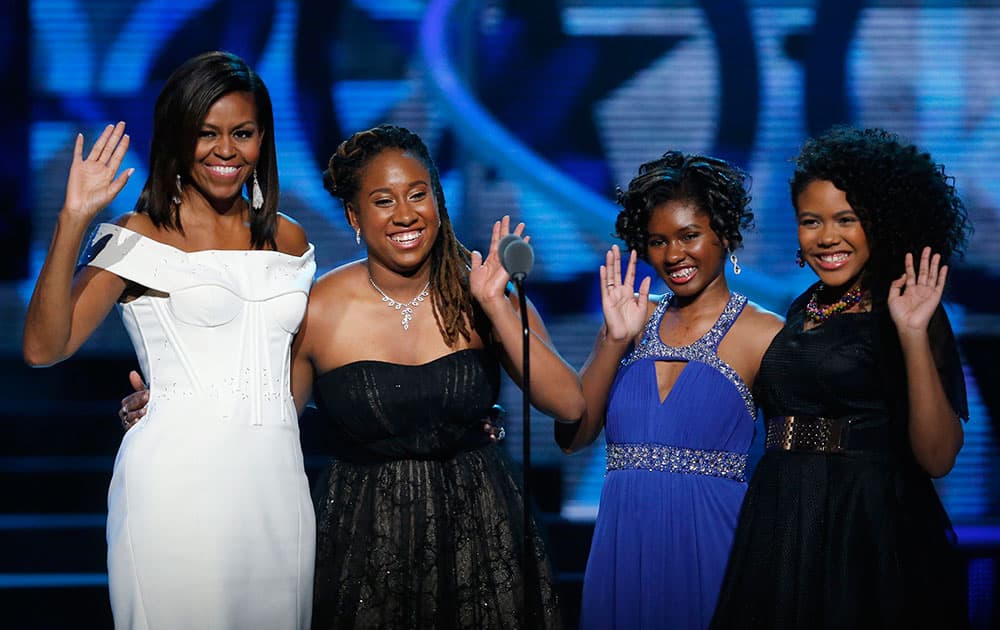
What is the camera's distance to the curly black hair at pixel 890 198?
2617 mm

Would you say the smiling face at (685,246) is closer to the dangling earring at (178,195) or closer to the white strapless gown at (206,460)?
the white strapless gown at (206,460)

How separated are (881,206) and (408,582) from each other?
1364mm

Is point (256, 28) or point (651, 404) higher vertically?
point (256, 28)

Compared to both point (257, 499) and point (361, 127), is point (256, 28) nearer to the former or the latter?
point (361, 127)

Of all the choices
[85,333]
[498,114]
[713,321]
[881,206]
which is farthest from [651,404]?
[498,114]

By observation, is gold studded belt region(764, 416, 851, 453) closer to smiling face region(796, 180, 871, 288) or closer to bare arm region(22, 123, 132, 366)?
smiling face region(796, 180, 871, 288)

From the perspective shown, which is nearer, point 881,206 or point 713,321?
point 881,206

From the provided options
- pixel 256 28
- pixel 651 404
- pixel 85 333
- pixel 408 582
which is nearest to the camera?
pixel 85 333

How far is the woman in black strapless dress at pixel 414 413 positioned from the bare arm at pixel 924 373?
73 cm

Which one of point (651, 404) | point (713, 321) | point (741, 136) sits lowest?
point (651, 404)

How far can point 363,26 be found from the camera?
4582 millimetres

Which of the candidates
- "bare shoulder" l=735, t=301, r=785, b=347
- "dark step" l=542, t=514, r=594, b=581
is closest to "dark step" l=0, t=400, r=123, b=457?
Answer: "dark step" l=542, t=514, r=594, b=581

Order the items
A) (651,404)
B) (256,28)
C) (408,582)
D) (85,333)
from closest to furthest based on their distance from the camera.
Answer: (85,333) < (408,582) < (651,404) < (256,28)

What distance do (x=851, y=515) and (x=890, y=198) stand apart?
721mm
